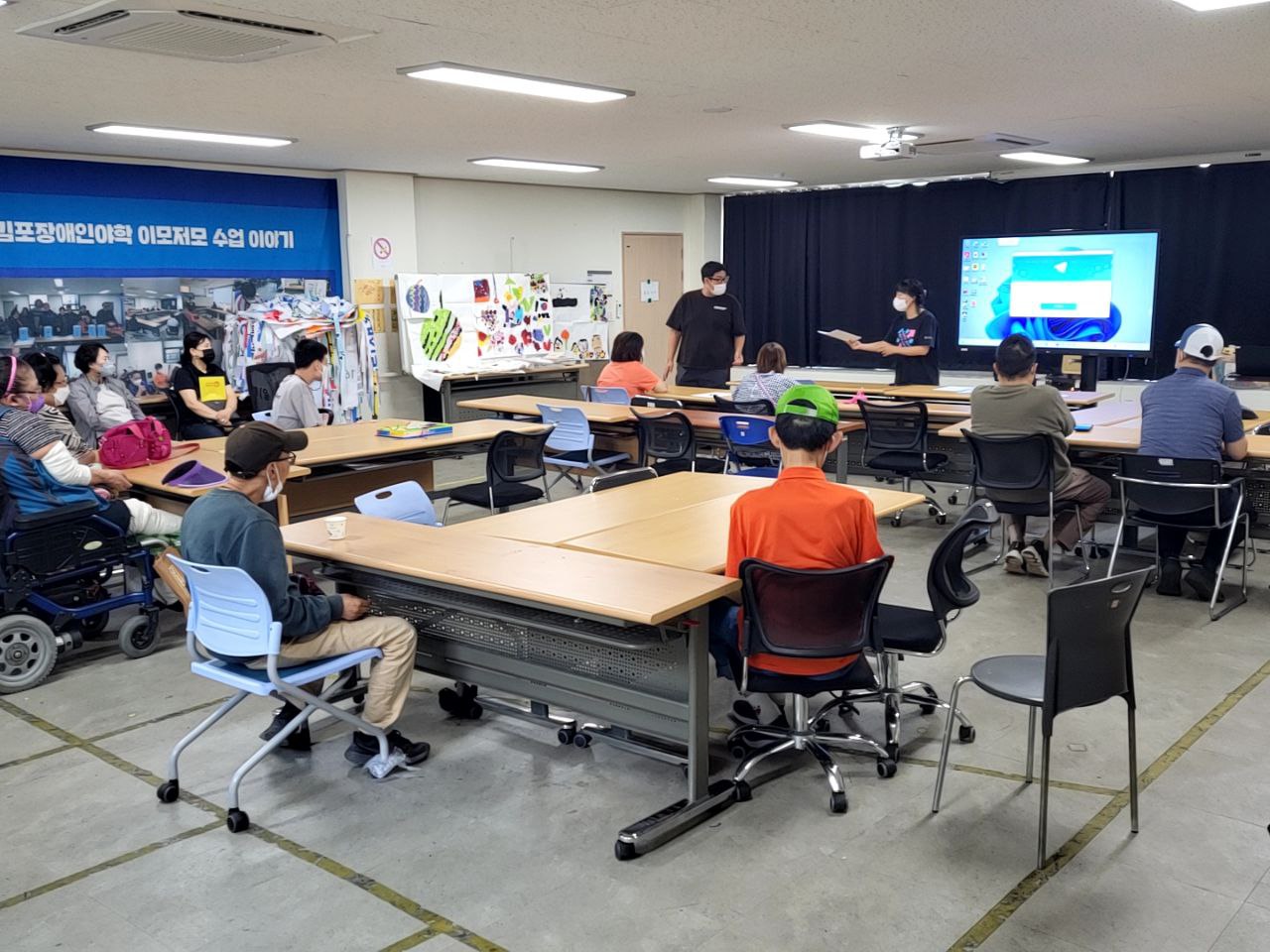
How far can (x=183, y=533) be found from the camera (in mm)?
3381

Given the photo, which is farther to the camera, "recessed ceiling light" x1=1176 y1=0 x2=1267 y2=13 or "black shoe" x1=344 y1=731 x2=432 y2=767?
"recessed ceiling light" x1=1176 y1=0 x2=1267 y2=13

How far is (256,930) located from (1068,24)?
4453 mm

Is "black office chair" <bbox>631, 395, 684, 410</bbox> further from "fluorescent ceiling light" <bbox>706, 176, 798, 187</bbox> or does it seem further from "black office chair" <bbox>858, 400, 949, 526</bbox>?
"fluorescent ceiling light" <bbox>706, 176, 798, 187</bbox>

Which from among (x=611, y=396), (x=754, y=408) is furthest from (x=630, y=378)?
(x=754, y=408)

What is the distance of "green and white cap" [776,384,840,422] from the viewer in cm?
338

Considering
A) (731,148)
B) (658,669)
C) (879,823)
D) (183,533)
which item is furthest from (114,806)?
(731,148)

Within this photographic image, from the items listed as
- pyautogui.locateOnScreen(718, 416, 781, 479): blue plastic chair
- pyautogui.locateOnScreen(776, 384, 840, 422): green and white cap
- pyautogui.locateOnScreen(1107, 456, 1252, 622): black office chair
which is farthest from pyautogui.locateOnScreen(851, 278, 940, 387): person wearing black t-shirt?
pyautogui.locateOnScreen(776, 384, 840, 422): green and white cap

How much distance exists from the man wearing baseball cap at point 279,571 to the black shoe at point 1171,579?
4.01m

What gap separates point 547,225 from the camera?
1172 cm

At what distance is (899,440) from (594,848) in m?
4.50

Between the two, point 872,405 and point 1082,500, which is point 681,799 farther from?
point 872,405

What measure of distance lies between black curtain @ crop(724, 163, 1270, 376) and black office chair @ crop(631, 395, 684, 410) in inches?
162

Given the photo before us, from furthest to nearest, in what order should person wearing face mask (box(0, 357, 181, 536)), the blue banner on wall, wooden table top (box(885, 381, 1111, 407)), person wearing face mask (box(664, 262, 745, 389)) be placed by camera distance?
person wearing face mask (box(664, 262, 745, 389)) → the blue banner on wall → wooden table top (box(885, 381, 1111, 407)) → person wearing face mask (box(0, 357, 181, 536))

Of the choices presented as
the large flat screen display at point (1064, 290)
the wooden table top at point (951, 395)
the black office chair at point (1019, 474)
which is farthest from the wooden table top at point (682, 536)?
the large flat screen display at point (1064, 290)
